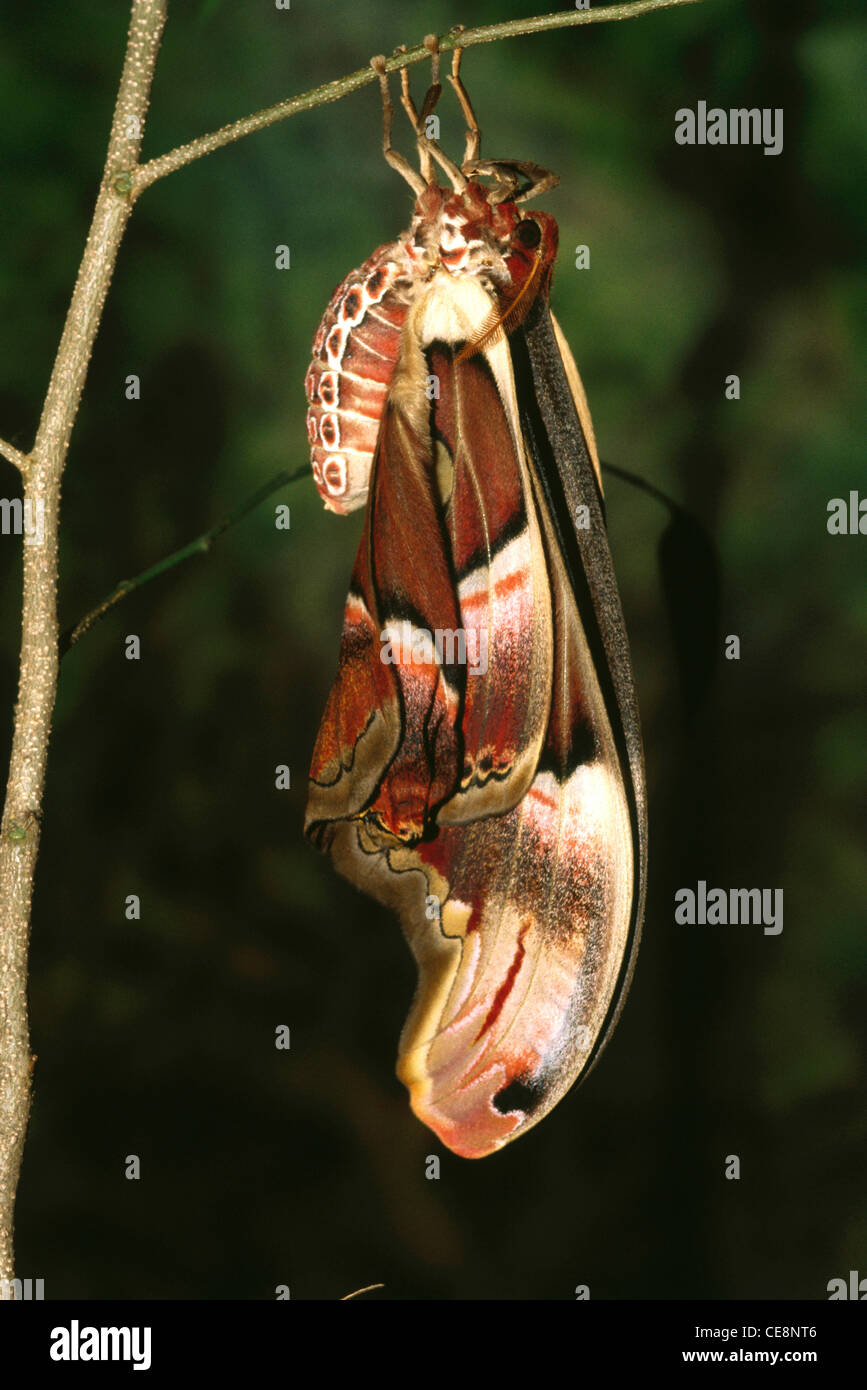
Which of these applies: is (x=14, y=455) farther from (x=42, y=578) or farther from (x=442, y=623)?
(x=442, y=623)

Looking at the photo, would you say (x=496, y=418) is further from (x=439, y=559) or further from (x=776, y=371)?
(x=776, y=371)

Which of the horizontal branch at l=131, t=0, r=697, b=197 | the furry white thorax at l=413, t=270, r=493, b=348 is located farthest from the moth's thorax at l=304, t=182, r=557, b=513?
the horizontal branch at l=131, t=0, r=697, b=197

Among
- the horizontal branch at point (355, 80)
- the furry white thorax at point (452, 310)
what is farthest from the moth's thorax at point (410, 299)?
the horizontal branch at point (355, 80)

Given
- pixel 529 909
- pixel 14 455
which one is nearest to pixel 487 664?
pixel 529 909

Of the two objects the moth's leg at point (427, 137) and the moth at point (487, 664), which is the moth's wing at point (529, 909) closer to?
the moth at point (487, 664)

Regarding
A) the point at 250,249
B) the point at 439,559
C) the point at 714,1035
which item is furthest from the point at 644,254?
the point at 714,1035
